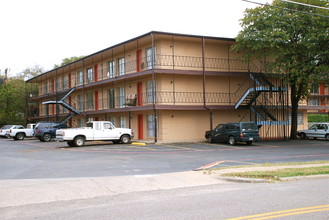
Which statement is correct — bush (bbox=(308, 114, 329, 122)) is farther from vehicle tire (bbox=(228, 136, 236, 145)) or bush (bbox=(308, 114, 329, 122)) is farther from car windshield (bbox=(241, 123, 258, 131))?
vehicle tire (bbox=(228, 136, 236, 145))

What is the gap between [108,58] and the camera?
36.2 metres

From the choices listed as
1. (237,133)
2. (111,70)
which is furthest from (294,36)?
(111,70)

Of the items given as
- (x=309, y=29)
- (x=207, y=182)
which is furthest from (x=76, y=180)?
(x=309, y=29)

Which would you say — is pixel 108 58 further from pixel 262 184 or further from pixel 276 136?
pixel 262 184

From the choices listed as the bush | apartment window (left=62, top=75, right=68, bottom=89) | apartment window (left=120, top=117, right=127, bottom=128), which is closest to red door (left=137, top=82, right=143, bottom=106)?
apartment window (left=120, top=117, right=127, bottom=128)

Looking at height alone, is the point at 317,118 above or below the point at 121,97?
below

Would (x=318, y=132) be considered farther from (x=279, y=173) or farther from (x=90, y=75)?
(x=90, y=75)

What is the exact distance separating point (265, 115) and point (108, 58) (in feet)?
53.4

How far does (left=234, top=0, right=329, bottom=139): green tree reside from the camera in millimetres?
24781

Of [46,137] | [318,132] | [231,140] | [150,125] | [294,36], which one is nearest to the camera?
[231,140]

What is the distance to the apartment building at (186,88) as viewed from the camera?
28922 mm

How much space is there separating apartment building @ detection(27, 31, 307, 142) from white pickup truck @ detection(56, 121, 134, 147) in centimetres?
260

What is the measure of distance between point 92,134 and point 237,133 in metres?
10.1

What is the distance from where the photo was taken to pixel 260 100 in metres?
32.3
